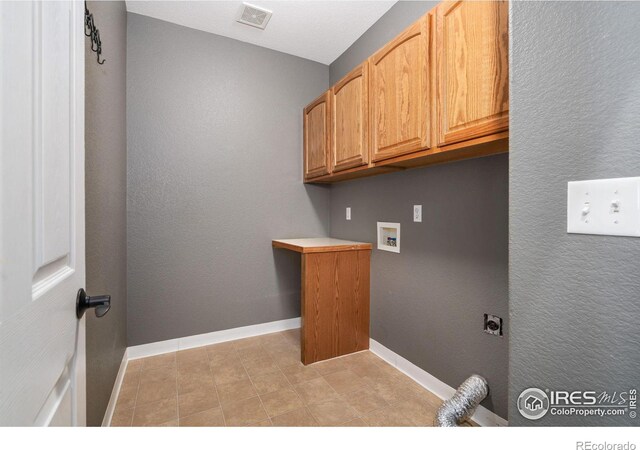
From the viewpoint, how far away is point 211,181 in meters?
2.48

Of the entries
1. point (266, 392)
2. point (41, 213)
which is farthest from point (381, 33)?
point (266, 392)

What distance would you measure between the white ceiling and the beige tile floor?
2.78 meters

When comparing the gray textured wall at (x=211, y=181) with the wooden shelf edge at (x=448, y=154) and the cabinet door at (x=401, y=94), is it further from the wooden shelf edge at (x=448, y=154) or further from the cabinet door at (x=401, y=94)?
the cabinet door at (x=401, y=94)

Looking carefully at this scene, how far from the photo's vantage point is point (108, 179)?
1542mm

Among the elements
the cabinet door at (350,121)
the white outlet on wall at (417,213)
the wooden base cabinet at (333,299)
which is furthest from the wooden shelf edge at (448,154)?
the wooden base cabinet at (333,299)

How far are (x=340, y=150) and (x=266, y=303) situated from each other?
1617 mm

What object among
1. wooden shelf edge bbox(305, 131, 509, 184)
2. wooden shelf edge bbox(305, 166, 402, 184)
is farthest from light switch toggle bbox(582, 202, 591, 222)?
wooden shelf edge bbox(305, 166, 402, 184)

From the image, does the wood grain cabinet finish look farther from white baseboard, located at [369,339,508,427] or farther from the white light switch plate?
the white light switch plate

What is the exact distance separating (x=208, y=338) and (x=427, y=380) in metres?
1.83

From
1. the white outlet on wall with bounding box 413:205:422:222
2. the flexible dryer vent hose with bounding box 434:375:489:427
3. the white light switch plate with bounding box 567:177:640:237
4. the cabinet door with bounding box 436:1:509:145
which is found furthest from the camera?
the white outlet on wall with bounding box 413:205:422:222

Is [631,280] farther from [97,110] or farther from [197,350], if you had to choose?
[197,350]

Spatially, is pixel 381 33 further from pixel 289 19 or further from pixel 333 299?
pixel 333 299

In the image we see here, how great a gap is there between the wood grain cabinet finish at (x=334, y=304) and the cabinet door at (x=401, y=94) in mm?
893

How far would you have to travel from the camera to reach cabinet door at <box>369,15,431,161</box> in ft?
4.84
